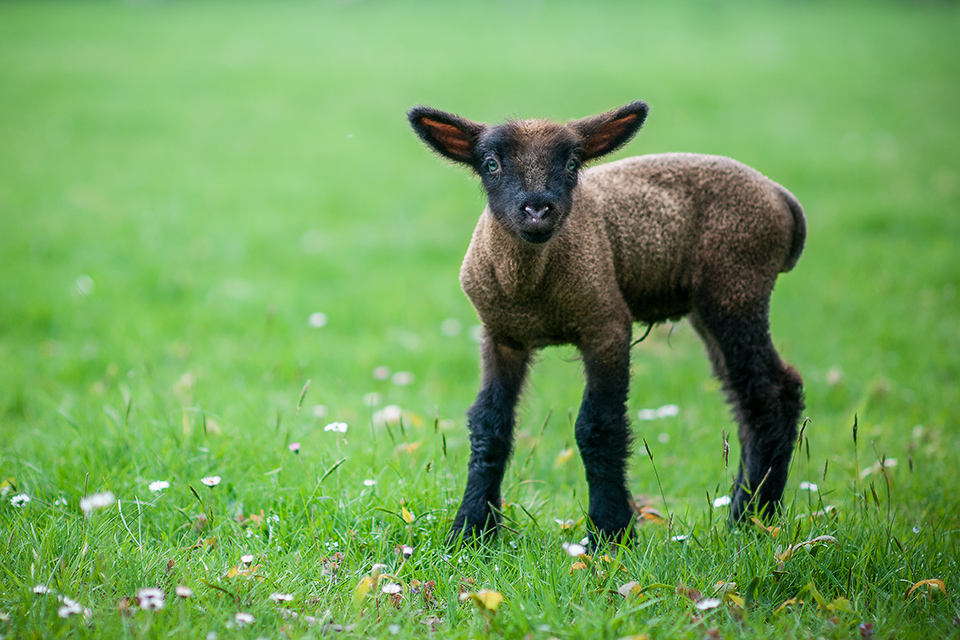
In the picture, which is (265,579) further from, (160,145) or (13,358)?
(160,145)

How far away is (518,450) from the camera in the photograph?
5.60 metres

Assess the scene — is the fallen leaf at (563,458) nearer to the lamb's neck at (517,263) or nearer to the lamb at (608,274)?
the lamb at (608,274)

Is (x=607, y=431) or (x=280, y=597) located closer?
(x=280, y=597)

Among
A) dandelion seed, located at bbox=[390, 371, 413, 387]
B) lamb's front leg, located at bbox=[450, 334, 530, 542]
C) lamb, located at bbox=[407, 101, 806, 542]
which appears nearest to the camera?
lamb, located at bbox=[407, 101, 806, 542]

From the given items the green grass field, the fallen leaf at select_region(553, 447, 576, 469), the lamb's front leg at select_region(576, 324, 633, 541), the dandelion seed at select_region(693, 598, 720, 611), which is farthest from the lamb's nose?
the fallen leaf at select_region(553, 447, 576, 469)

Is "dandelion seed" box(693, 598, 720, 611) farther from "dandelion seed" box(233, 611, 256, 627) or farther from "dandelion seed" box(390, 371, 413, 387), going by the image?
"dandelion seed" box(390, 371, 413, 387)

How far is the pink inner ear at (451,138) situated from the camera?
374 centimetres

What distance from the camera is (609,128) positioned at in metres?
3.79

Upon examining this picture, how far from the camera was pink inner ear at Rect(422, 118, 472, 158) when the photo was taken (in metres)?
3.74

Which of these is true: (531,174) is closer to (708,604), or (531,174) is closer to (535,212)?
(535,212)

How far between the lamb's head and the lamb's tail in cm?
110

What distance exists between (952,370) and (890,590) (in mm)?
4221

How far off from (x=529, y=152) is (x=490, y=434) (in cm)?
134

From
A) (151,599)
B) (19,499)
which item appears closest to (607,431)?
(151,599)
